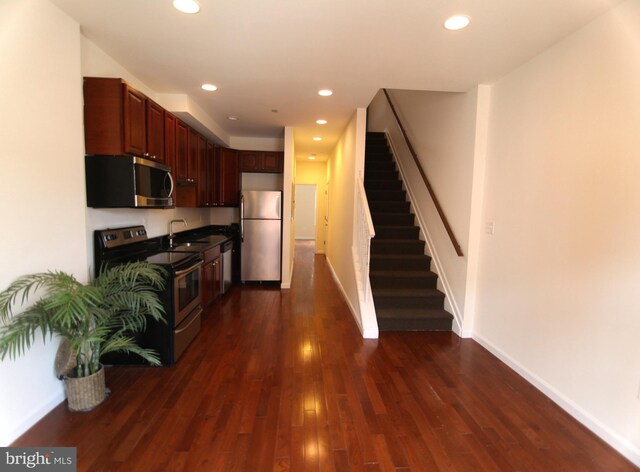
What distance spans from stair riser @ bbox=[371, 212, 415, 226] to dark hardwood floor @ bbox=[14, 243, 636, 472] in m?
2.06

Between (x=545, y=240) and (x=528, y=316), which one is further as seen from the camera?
(x=528, y=316)

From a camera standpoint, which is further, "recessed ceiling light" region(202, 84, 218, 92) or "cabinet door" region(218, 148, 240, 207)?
"cabinet door" region(218, 148, 240, 207)

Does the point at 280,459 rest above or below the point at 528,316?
below

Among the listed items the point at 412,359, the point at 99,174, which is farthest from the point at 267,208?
the point at 412,359

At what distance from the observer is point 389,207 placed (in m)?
5.03

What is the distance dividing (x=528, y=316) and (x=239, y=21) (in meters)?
3.09

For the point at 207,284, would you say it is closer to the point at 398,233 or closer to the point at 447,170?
the point at 398,233

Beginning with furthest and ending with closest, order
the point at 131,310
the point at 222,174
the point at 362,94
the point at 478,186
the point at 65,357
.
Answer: the point at 222,174 → the point at 362,94 → the point at 478,186 → the point at 131,310 → the point at 65,357

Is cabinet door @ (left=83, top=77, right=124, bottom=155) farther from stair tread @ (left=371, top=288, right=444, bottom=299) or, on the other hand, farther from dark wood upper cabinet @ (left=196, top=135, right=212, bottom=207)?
stair tread @ (left=371, top=288, right=444, bottom=299)

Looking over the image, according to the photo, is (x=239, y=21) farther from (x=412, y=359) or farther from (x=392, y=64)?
(x=412, y=359)

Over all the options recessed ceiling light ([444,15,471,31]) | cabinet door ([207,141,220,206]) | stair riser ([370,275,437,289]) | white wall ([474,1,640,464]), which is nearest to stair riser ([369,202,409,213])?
stair riser ([370,275,437,289])

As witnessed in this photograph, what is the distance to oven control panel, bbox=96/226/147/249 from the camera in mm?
2645

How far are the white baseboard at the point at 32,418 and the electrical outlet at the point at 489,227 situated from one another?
3.71 metres

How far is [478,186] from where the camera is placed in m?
3.23
